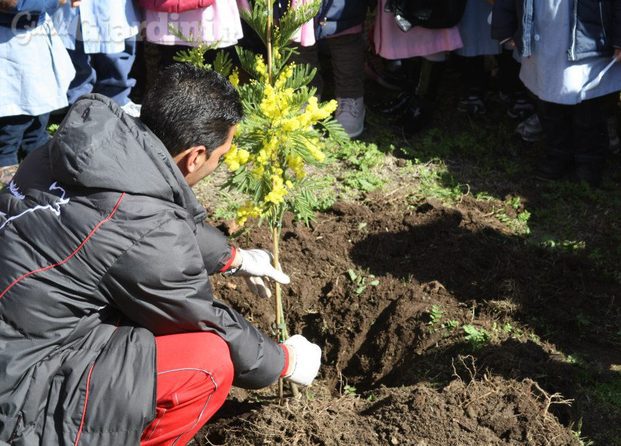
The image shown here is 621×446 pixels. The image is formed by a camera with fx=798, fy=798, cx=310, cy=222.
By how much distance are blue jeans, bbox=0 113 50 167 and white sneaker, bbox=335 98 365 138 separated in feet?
6.33

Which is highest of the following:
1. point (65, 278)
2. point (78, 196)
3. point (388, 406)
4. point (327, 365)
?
point (78, 196)

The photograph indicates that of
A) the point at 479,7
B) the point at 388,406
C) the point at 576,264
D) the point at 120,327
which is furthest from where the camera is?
the point at 479,7

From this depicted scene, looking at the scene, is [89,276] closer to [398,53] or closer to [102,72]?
[102,72]

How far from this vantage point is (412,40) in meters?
5.39

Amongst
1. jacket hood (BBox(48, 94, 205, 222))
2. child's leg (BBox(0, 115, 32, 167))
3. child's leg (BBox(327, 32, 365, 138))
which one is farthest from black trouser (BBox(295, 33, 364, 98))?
jacket hood (BBox(48, 94, 205, 222))

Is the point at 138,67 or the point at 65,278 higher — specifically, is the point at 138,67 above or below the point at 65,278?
below

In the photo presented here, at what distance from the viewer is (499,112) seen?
18.7 feet

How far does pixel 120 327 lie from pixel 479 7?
12.3 feet

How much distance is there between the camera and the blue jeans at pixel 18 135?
4.56 meters

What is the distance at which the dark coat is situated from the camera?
7.77ft

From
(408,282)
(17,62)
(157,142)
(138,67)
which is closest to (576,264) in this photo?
(408,282)

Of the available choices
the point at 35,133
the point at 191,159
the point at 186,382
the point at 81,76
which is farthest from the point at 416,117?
the point at 186,382

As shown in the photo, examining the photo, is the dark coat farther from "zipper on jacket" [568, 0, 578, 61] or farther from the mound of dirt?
"zipper on jacket" [568, 0, 578, 61]

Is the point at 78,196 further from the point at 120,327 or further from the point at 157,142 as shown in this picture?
the point at 120,327
